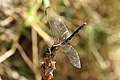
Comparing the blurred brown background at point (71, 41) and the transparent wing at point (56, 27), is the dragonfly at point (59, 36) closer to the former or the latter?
the transparent wing at point (56, 27)

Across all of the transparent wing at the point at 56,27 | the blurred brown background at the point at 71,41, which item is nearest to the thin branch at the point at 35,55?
the blurred brown background at the point at 71,41

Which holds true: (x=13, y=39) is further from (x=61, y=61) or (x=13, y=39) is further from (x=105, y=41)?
(x=105, y=41)

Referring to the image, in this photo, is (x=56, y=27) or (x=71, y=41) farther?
(x=71, y=41)

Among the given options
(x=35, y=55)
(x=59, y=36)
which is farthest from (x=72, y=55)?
(x=35, y=55)

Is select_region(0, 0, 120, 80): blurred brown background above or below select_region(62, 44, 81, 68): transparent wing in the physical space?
below

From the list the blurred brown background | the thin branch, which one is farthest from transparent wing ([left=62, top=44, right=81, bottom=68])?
the thin branch

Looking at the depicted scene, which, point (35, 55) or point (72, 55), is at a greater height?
point (72, 55)

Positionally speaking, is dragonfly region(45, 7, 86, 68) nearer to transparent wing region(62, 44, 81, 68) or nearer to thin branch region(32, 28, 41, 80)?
transparent wing region(62, 44, 81, 68)

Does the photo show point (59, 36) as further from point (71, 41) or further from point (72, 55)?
point (71, 41)

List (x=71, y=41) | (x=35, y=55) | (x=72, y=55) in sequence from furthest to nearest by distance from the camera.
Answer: (x=71, y=41) → (x=35, y=55) → (x=72, y=55)
